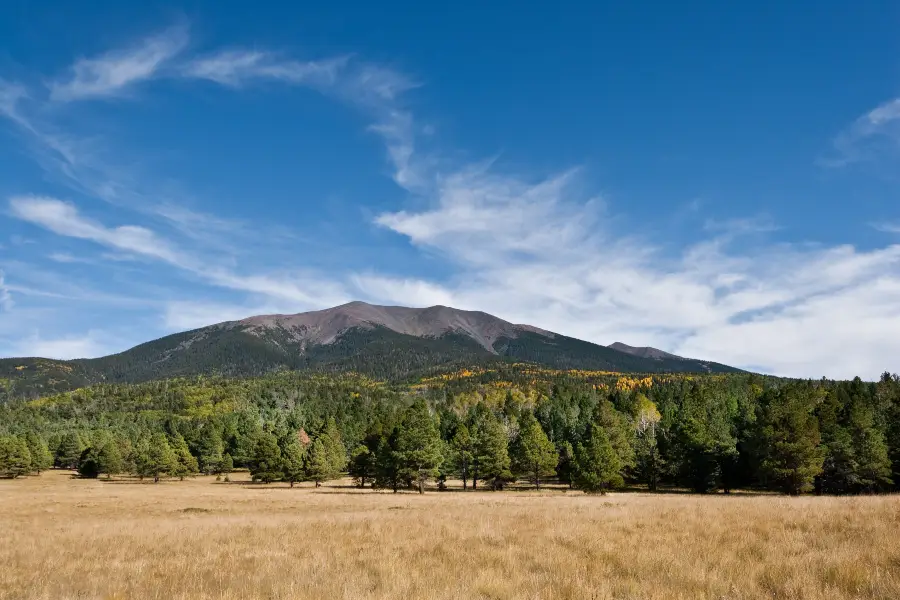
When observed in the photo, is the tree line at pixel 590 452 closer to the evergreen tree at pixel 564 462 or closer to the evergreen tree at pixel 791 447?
the evergreen tree at pixel 791 447

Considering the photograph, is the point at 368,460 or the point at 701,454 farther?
the point at 368,460

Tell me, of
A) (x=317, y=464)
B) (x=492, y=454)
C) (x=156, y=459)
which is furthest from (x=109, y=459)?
(x=492, y=454)

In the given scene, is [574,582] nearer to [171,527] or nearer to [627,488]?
[171,527]

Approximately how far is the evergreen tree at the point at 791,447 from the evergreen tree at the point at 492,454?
105 ft

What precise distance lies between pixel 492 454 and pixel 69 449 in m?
114

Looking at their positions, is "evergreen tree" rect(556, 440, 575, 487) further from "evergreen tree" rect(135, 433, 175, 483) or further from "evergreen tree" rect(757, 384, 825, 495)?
"evergreen tree" rect(135, 433, 175, 483)

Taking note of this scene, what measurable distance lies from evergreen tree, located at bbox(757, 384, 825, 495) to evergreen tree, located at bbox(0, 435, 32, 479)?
12326 centimetres

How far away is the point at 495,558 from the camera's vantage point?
13.9 meters

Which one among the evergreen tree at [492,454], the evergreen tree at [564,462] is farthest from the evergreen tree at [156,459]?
the evergreen tree at [564,462]

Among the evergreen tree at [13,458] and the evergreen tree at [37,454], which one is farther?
the evergreen tree at [37,454]

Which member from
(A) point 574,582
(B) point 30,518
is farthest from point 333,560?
(B) point 30,518

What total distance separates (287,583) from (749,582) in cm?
923

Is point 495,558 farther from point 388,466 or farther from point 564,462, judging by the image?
point 564,462

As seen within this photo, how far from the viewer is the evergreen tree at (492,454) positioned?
7525 centimetres
